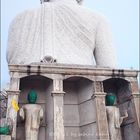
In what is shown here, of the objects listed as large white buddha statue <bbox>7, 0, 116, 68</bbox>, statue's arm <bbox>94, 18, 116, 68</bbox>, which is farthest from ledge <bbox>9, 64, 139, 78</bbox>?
statue's arm <bbox>94, 18, 116, 68</bbox>

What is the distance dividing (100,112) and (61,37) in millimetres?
3823

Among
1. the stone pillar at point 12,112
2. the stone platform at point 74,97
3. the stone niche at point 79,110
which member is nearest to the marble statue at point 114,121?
the stone platform at point 74,97

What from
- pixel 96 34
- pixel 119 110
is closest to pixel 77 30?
pixel 96 34

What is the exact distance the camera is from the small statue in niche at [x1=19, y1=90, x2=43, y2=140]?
6465 millimetres

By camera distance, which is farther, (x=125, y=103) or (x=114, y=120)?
(x=125, y=103)

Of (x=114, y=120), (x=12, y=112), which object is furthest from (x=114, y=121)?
(x=12, y=112)

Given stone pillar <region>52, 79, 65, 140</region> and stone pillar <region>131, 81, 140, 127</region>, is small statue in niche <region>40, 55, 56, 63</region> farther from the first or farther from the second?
stone pillar <region>131, 81, 140, 127</region>

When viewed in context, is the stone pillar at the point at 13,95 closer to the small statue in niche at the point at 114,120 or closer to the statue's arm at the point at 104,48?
the small statue in niche at the point at 114,120

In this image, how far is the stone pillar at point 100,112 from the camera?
6.49m

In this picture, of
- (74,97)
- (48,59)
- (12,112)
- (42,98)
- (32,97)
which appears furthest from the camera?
(48,59)

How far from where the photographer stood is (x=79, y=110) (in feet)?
25.2

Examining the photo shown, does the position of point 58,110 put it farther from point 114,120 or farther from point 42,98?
point 114,120

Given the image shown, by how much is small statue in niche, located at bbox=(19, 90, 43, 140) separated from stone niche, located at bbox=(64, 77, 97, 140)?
101 centimetres

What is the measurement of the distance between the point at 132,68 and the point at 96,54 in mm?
2655
